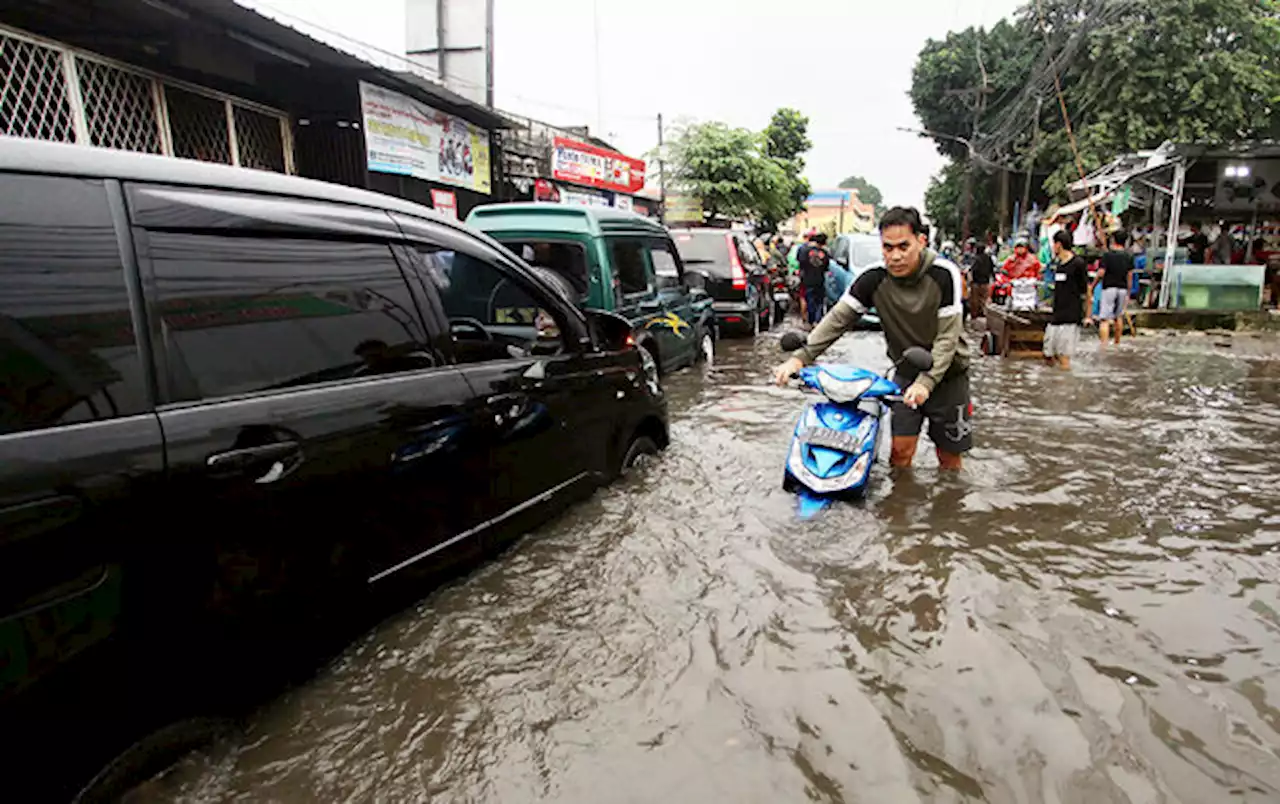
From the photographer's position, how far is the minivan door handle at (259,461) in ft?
6.17

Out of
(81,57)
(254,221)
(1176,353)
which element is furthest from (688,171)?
(254,221)

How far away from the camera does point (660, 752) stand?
2281 millimetres

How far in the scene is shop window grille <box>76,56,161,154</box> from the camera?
6.70 meters

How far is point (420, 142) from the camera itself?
11.2 m

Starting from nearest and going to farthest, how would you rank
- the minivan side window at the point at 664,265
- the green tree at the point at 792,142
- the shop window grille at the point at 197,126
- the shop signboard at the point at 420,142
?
the shop window grille at the point at 197,126 < the minivan side window at the point at 664,265 < the shop signboard at the point at 420,142 < the green tree at the point at 792,142

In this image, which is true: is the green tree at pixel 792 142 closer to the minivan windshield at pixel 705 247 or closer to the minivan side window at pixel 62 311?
the minivan windshield at pixel 705 247

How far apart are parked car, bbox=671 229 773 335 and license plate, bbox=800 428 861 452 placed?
301 inches

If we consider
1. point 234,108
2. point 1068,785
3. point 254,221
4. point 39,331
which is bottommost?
point 1068,785

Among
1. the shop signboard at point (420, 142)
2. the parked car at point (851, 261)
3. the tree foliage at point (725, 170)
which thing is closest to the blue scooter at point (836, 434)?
the shop signboard at point (420, 142)

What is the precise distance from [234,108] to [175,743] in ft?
28.0

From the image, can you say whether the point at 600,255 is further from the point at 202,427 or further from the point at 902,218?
the point at 202,427

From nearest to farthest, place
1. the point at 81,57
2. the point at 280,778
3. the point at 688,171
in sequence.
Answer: the point at 280,778 < the point at 81,57 < the point at 688,171

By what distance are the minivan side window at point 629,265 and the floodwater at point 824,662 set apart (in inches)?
101

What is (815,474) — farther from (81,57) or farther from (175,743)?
(81,57)
